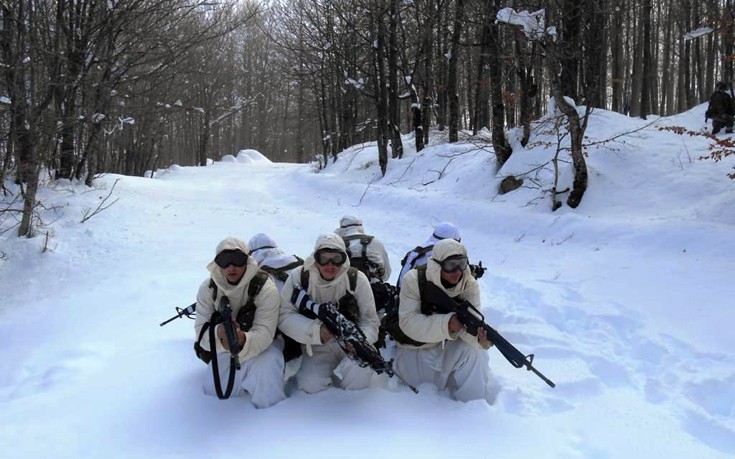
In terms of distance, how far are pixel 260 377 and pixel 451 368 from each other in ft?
4.59

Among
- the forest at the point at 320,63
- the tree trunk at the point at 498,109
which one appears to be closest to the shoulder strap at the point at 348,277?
the forest at the point at 320,63

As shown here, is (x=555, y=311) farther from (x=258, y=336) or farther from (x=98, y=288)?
(x=98, y=288)

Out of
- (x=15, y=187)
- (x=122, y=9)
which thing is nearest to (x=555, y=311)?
(x=122, y=9)

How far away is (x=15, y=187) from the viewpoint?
966 centimetres

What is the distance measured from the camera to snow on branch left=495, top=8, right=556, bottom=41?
25.9 ft

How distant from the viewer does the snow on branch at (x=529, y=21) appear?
788 centimetres

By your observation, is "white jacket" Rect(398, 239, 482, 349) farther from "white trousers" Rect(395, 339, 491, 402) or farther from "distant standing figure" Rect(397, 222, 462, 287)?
"distant standing figure" Rect(397, 222, 462, 287)

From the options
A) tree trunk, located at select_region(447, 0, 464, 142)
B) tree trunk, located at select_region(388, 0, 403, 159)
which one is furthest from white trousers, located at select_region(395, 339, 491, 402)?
tree trunk, located at select_region(388, 0, 403, 159)

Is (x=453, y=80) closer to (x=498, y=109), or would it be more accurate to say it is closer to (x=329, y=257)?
(x=498, y=109)

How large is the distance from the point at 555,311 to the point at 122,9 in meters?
8.43

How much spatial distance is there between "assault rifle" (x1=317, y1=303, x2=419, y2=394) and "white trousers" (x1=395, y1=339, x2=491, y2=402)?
0.48m

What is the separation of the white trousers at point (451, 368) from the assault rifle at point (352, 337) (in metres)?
0.48

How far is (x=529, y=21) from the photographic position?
7977 mm

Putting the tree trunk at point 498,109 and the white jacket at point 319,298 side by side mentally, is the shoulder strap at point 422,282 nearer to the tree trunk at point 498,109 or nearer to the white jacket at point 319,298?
the white jacket at point 319,298
